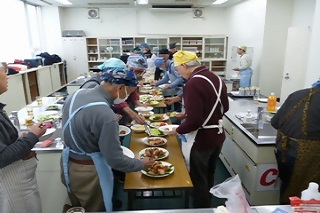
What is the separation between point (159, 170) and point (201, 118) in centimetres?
48

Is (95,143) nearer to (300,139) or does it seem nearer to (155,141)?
(155,141)

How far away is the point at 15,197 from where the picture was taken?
133cm

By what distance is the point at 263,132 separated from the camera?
225 centimetres

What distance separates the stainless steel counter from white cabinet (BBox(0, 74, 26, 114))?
14.5 ft

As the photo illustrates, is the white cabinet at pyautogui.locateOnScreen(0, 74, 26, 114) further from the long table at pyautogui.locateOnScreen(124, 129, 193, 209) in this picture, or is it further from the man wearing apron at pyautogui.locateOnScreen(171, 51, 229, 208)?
the man wearing apron at pyautogui.locateOnScreen(171, 51, 229, 208)

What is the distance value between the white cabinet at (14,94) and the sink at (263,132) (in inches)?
184

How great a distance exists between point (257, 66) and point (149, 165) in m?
5.63

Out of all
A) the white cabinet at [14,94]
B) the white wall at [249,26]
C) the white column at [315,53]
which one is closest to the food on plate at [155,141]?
the white column at [315,53]

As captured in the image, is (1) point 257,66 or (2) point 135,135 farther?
(1) point 257,66

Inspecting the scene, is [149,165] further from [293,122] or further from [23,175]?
[293,122]

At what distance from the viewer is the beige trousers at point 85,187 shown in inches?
→ 57.9

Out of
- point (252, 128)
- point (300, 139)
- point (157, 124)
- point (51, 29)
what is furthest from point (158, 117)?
point (51, 29)

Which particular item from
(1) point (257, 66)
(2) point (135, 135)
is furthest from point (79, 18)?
(2) point (135, 135)

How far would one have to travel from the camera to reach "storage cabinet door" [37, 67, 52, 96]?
6.69 meters
